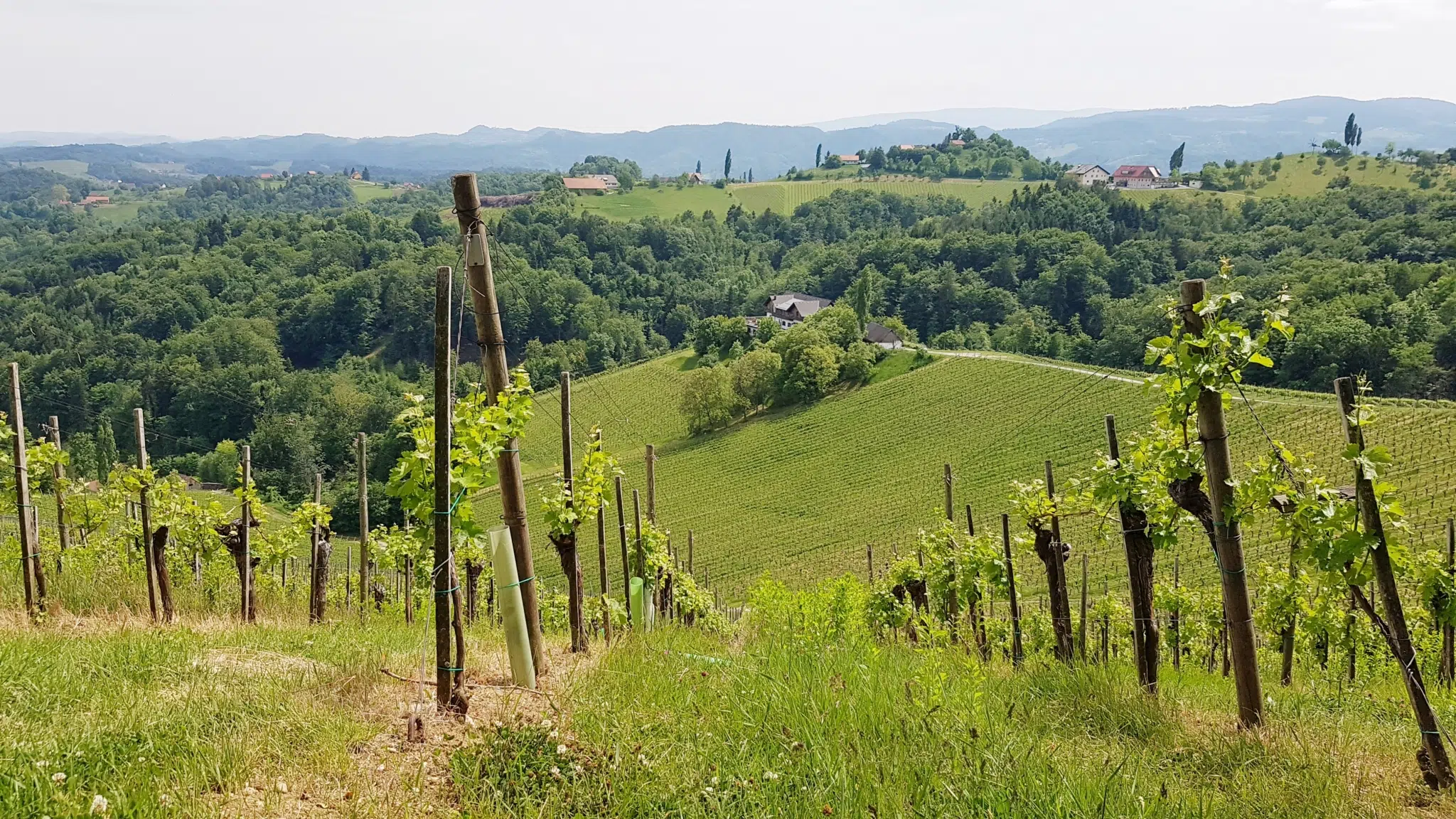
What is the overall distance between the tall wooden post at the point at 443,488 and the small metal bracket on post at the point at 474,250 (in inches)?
26.1

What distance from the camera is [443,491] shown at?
4621 millimetres

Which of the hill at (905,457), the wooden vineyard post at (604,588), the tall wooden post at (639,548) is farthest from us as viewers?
the hill at (905,457)

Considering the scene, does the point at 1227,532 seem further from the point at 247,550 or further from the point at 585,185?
the point at 585,185

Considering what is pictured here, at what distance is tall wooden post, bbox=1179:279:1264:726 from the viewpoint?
200 inches

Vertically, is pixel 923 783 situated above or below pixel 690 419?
above

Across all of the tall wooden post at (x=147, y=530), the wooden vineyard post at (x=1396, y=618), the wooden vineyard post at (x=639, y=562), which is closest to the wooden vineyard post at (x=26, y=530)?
the tall wooden post at (x=147, y=530)

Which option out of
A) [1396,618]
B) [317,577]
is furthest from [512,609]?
[317,577]

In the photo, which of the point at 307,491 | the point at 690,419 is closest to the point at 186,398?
the point at 307,491

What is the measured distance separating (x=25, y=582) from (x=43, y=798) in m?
6.06

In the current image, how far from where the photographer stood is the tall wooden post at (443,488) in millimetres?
4508

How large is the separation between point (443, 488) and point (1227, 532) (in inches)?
182

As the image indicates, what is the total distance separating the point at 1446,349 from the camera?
58031mm

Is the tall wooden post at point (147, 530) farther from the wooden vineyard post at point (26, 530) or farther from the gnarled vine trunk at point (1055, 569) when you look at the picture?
the gnarled vine trunk at point (1055, 569)

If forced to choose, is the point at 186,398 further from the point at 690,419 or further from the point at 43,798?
the point at 43,798
